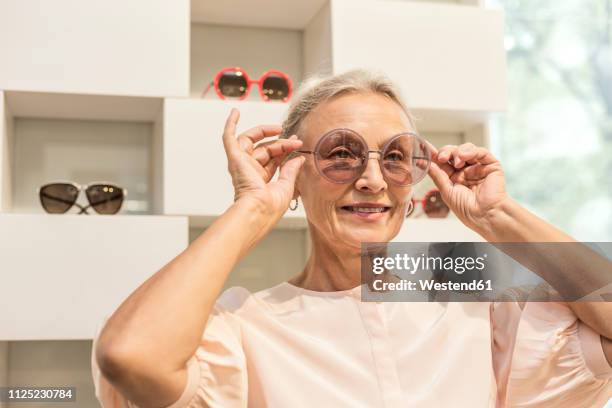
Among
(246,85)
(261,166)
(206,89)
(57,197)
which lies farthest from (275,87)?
(261,166)

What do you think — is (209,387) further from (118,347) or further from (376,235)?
(376,235)

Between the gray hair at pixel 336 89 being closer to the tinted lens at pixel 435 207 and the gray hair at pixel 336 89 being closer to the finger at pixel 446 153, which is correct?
the finger at pixel 446 153

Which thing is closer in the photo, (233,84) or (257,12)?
(233,84)

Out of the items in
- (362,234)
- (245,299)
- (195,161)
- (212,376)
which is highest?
(195,161)

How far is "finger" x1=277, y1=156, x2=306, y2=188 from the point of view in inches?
55.2

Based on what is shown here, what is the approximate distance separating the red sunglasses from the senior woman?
1.02 metres

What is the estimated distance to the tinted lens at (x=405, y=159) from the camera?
1404 mm

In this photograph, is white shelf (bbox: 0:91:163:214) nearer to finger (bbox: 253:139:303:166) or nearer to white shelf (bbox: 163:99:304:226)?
white shelf (bbox: 163:99:304:226)

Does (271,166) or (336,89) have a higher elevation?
(336,89)

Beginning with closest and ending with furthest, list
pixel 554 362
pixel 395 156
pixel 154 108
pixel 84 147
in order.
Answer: pixel 554 362 < pixel 395 156 < pixel 154 108 < pixel 84 147

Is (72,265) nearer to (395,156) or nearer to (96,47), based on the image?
(96,47)

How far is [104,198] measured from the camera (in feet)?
7.80

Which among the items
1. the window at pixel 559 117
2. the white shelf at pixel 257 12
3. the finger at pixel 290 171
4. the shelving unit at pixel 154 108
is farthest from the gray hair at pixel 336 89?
the window at pixel 559 117

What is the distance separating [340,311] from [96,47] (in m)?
1.38
